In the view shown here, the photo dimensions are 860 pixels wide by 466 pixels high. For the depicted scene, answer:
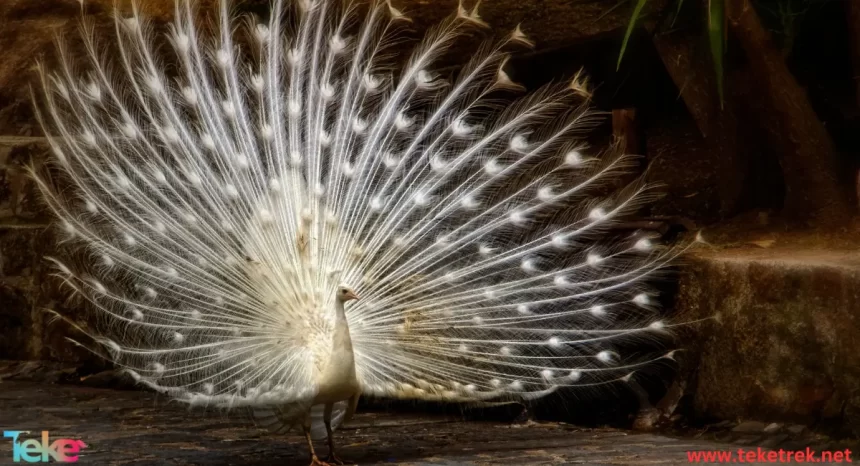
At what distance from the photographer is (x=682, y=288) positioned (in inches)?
220

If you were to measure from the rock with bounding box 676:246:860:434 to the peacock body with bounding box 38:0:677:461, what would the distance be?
0.92 feet

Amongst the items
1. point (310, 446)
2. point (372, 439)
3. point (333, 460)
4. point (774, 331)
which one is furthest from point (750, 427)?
point (310, 446)

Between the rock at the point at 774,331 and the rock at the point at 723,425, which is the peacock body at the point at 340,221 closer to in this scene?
the rock at the point at 774,331

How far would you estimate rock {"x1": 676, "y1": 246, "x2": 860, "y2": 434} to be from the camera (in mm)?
4836

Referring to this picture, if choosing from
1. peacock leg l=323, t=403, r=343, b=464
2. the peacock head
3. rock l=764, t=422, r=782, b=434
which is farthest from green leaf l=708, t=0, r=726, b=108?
peacock leg l=323, t=403, r=343, b=464

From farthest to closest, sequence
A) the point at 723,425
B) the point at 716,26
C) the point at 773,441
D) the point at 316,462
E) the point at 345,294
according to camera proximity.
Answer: the point at 723,425, the point at 716,26, the point at 773,441, the point at 316,462, the point at 345,294

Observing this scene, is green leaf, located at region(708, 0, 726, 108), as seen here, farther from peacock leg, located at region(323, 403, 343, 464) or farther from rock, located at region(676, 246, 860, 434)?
peacock leg, located at region(323, 403, 343, 464)

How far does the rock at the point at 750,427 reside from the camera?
507 centimetres

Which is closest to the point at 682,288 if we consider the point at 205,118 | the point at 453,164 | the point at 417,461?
the point at 453,164

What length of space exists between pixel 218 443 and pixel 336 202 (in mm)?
1253

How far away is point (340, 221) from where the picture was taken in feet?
16.2

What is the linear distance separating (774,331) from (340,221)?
6.66 ft

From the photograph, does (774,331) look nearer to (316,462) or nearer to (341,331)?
(341,331)

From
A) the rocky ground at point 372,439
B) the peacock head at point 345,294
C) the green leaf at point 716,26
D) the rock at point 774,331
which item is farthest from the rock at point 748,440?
the peacock head at point 345,294
